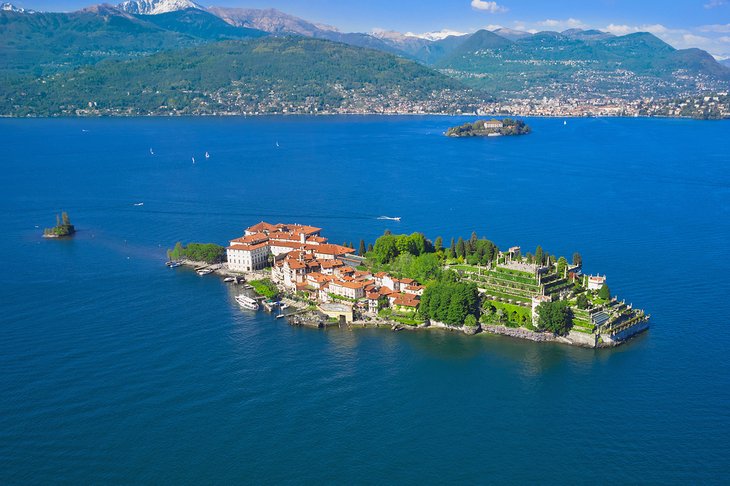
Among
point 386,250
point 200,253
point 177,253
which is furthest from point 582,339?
point 177,253

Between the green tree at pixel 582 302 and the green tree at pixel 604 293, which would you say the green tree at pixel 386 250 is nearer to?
the green tree at pixel 582 302

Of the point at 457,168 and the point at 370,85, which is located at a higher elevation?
the point at 370,85

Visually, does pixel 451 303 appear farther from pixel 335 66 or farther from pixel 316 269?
pixel 335 66

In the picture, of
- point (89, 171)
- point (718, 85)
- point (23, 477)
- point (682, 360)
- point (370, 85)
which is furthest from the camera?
point (718, 85)

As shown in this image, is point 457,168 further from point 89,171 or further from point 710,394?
point 710,394

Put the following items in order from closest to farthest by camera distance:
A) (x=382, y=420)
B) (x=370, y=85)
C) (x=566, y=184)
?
(x=382, y=420) → (x=566, y=184) → (x=370, y=85)

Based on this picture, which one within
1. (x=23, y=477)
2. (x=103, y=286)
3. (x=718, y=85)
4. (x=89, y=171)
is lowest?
(x=23, y=477)

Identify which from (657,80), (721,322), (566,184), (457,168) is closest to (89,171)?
(457,168)
